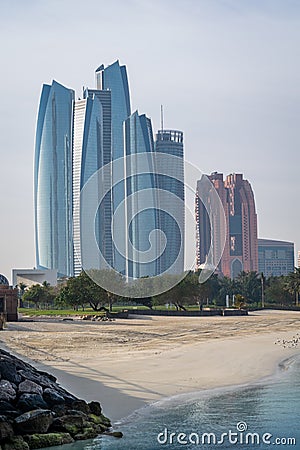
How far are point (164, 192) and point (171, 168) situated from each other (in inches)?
930

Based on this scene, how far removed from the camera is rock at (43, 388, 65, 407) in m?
18.9

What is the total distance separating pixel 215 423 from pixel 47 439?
4.56 m

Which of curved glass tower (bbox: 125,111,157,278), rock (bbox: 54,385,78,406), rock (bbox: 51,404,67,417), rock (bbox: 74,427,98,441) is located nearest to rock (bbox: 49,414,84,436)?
rock (bbox: 74,427,98,441)

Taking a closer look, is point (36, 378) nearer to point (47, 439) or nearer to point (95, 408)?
point (95, 408)

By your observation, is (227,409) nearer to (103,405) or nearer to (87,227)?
(103,405)

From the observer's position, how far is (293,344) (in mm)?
39344

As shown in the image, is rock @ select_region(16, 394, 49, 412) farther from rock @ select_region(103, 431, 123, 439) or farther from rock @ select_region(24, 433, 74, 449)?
rock @ select_region(103, 431, 123, 439)

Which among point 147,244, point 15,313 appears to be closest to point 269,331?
point 15,313

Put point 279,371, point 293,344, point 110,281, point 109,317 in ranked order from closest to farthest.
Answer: point 279,371, point 293,344, point 109,317, point 110,281

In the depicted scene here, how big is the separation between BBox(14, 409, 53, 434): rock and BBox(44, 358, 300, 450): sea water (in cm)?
76

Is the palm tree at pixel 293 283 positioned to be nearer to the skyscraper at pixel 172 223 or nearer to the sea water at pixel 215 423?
the skyscraper at pixel 172 223

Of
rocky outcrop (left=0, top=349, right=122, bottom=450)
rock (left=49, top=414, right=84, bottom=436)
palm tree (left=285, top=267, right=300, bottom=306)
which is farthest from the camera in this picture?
palm tree (left=285, top=267, right=300, bottom=306)

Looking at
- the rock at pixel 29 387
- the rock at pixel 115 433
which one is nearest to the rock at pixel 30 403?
the rock at pixel 29 387

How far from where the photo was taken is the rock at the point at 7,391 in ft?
60.9
